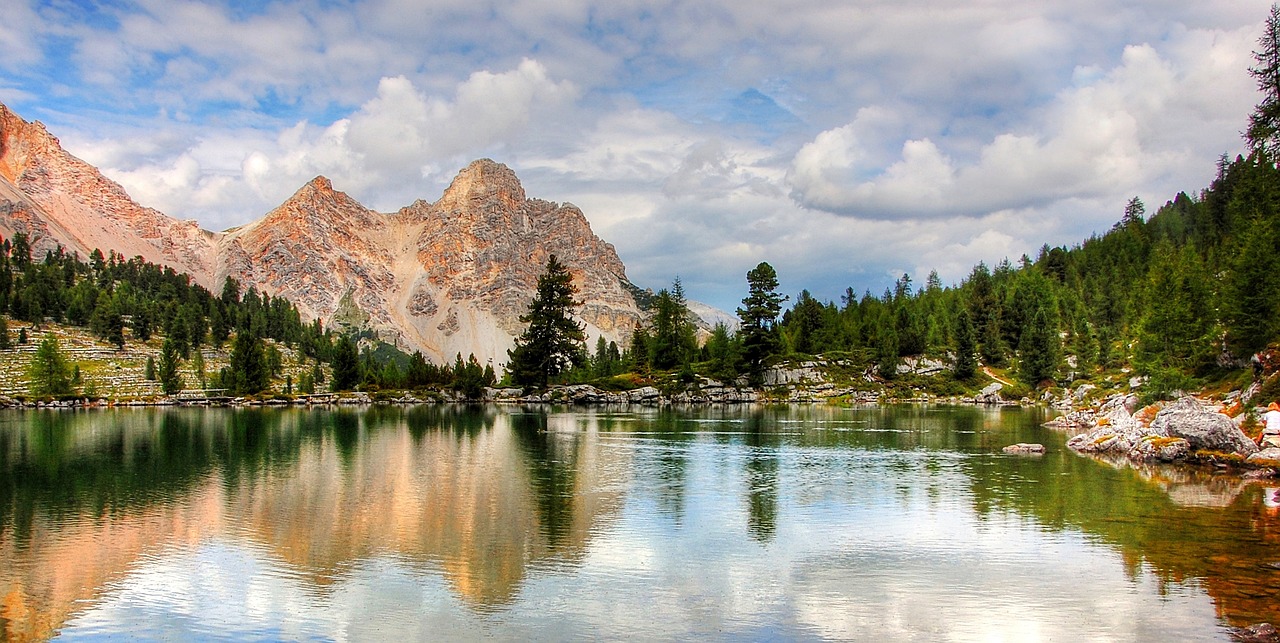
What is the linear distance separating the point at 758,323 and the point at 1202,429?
103 meters

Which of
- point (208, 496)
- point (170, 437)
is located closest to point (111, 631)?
point (208, 496)

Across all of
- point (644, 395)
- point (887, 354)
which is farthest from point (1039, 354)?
point (644, 395)

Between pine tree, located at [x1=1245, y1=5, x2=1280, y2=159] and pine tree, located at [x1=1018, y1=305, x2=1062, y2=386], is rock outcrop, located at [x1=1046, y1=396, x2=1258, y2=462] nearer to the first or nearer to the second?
pine tree, located at [x1=1245, y1=5, x2=1280, y2=159]

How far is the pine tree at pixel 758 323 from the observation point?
15238 centimetres

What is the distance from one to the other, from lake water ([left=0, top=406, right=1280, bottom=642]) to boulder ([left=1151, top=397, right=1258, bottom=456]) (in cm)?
413

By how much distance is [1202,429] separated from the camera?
52812 mm

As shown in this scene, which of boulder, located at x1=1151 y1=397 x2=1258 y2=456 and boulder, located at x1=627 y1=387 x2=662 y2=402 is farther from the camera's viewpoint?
boulder, located at x1=627 y1=387 x2=662 y2=402

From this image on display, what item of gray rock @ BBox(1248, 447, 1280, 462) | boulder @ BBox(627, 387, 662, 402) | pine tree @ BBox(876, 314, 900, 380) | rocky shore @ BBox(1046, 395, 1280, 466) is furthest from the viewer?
pine tree @ BBox(876, 314, 900, 380)

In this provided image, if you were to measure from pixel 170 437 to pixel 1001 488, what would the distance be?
236 ft

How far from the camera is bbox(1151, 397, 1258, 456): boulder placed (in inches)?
1996

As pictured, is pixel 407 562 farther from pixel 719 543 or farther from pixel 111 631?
pixel 719 543

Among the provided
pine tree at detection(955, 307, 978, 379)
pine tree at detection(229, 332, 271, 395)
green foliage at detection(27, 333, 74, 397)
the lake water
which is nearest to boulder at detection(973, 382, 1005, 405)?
pine tree at detection(955, 307, 978, 379)

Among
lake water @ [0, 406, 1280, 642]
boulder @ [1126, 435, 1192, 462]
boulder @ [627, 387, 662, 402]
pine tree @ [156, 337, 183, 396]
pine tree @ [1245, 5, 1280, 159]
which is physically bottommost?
lake water @ [0, 406, 1280, 642]

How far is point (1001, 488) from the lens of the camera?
43.9 meters
